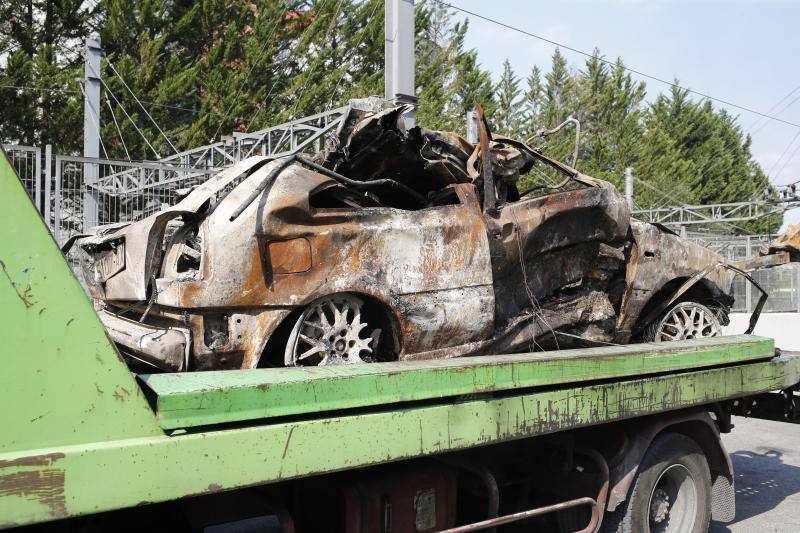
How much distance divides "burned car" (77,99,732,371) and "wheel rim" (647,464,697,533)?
3.40ft

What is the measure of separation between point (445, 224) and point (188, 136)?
19.5 metres

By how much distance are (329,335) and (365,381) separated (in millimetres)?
987

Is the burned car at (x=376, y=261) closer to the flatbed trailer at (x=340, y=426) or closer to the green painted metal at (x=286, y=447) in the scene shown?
the flatbed trailer at (x=340, y=426)

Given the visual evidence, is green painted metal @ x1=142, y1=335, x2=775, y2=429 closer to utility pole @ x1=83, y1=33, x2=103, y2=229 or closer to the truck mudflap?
the truck mudflap

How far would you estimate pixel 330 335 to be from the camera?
3770mm

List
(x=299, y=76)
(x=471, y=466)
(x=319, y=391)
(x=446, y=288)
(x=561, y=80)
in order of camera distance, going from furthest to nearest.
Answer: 1. (x=561, y=80)
2. (x=299, y=76)
3. (x=446, y=288)
4. (x=471, y=466)
5. (x=319, y=391)

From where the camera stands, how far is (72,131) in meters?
19.8

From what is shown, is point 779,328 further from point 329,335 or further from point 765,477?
point 329,335

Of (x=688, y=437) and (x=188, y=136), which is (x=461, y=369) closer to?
(x=688, y=437)

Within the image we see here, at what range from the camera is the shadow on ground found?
5751mm

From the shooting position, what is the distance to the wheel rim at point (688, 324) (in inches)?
223

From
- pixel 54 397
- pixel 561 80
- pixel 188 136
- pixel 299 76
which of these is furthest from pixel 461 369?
pixel 561 80

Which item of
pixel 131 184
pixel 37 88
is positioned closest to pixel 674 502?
pixel 131 184

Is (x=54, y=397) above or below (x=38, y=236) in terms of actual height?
below
